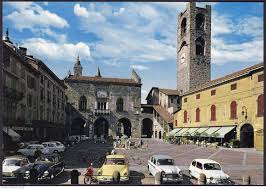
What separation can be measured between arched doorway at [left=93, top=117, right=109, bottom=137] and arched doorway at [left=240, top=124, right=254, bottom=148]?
1503 centimetres

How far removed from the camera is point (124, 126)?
24250 millimetres

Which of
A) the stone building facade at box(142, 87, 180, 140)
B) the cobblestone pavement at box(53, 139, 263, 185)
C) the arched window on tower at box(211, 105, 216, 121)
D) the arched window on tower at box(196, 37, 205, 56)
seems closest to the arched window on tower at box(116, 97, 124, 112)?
the stone building facade at box(142, 87, 180, 140)

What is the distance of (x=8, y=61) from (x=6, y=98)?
9.46ft

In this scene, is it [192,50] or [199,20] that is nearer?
[192,50]

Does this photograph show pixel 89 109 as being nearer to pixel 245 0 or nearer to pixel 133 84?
pixel 133 84

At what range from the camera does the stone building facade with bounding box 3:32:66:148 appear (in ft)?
72.5

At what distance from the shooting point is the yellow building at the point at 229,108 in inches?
1174

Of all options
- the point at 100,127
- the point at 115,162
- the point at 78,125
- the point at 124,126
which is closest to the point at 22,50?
the point at 78,125

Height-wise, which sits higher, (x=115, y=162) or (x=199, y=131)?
(x=199, y=131)

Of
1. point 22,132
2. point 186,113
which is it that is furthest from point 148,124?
point 186,113

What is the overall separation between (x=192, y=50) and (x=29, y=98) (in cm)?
2669

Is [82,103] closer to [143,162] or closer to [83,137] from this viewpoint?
[83,137]

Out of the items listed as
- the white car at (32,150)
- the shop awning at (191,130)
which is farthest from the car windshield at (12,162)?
the shop awning at (191,130)

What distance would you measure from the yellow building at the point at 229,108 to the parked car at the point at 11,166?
61.9 ft
